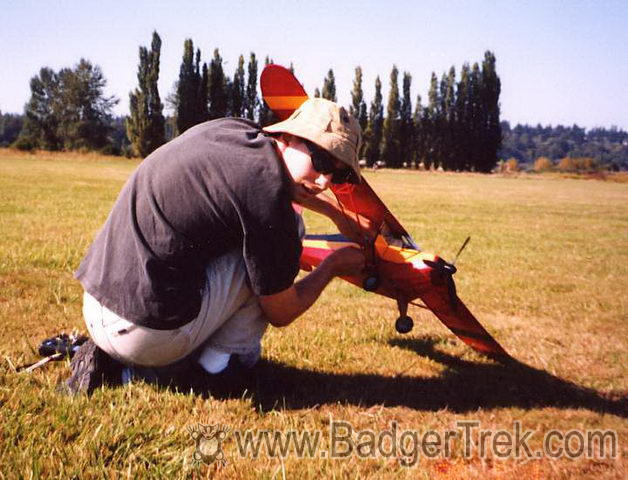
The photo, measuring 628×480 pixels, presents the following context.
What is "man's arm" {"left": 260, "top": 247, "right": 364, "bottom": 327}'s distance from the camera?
2342mm

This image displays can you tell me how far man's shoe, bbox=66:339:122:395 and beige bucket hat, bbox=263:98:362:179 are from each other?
1.41 m

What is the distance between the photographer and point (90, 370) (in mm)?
2428

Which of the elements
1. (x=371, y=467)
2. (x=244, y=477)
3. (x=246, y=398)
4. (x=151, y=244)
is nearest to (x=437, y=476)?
(x=371, y=467)

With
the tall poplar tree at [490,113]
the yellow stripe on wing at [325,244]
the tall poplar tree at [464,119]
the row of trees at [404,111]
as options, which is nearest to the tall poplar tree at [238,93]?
the row of trees at [404,111]

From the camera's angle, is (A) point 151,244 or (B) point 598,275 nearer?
(A) point 151,244

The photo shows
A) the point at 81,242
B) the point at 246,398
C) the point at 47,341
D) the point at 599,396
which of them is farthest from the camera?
the point at 81,242

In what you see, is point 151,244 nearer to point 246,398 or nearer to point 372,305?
point 246,398

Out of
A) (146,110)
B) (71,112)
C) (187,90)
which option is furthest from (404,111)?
(71,112)

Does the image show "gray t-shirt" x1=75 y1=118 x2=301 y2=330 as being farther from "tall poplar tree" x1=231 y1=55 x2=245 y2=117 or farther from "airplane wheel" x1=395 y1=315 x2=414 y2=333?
"tall poplar tree" x1=231 y1=55 x2=245 y2=117

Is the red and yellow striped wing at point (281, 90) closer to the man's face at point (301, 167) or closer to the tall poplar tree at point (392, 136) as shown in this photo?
the man's face at point (301, 167)

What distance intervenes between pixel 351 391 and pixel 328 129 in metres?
1.53

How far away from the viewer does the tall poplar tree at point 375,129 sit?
191 feet

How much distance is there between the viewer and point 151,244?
2100 millimetres

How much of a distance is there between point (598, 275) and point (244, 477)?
625 cm
